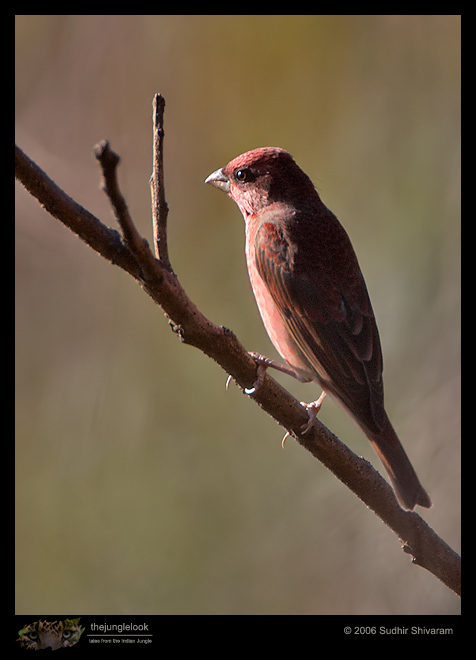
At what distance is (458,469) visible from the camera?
16.0 feet

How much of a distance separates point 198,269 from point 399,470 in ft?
11.5

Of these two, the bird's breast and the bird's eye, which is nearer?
the bird's breast

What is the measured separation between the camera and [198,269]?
7016 millimetres

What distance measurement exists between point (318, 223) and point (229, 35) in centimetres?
311

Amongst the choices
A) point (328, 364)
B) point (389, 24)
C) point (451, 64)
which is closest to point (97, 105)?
point (389, 24)

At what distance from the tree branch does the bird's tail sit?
12 centimetres

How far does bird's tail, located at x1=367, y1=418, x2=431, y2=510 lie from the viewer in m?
3.88

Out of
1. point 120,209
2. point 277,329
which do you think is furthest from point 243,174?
point 120,209

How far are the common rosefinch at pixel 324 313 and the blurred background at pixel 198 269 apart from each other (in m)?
1.48

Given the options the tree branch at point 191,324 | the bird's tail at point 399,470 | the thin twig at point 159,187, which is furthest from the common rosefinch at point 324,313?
the thin twig at point 159,187

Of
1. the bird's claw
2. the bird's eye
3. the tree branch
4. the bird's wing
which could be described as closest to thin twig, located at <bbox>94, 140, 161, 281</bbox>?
the tree branch

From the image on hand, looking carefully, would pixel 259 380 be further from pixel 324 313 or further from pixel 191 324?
pixel 324 313

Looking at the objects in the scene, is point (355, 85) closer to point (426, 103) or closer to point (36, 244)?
point (426, 103)
